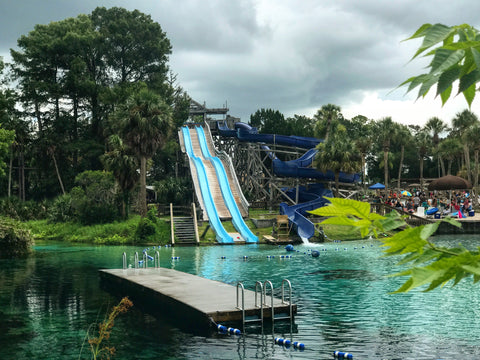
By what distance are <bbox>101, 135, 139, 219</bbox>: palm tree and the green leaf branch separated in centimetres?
4210

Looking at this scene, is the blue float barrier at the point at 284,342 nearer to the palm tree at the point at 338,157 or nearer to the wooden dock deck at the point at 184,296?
the wooden dock deck at the point at 184,296

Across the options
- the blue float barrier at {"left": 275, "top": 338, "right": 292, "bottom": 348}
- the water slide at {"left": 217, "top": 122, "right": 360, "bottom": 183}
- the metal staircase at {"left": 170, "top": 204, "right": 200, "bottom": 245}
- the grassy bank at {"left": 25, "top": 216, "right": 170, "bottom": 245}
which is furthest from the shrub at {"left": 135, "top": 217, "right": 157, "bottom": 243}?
the blue float barrier at {"left": 275, "top": 338, "right": 292, "bottom": 348}

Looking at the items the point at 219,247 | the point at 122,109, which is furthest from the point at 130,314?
the point at 122,109

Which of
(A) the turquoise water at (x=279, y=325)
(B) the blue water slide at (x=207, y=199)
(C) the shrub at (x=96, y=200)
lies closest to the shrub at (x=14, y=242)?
(A) the turquoise water at (x=279, y=325)

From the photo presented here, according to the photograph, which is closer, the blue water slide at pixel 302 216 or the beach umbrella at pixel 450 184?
the blue water slide at pixel 302 216

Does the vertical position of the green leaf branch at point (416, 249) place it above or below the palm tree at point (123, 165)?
below

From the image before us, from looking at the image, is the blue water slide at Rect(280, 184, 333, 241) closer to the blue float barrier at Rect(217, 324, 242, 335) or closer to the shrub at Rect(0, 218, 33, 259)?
the shrub at Rect(0, 218, 33, 259)

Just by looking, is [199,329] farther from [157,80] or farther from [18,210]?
[157,80]

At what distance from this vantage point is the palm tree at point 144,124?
1663 inches

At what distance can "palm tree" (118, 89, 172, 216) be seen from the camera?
139 ft

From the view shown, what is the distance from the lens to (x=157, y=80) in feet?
232

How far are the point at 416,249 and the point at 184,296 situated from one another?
16.3 meters

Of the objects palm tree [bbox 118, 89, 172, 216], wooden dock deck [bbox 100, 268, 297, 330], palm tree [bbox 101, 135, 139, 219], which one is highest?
palm tree [bbox 118, 89, 172, 216]

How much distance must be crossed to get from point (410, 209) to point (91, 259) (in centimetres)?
3214
